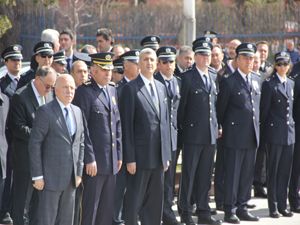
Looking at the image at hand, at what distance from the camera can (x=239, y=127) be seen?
10.9 m

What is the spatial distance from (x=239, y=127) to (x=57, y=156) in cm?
326

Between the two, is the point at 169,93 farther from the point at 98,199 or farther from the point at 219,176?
the point at 98,199

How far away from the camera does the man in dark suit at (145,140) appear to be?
9445 millimetres

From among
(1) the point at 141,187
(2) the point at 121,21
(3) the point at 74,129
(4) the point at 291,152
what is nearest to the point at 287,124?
(4) the point at 291,152

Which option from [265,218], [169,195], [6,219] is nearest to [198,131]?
[169,195]

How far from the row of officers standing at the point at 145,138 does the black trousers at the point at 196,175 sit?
0.04ft

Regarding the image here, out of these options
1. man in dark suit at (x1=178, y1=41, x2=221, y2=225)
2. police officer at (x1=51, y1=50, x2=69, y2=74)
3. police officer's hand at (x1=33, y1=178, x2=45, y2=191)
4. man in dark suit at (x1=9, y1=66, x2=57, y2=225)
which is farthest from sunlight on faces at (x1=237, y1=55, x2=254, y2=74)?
police officer's hand at (x1=33, y1=178, x2=45, y2=191)

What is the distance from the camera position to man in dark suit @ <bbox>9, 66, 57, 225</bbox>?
9383mm

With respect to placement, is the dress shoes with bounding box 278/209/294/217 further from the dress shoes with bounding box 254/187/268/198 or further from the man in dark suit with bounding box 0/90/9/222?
the man in dark suit with bounding box 0/90/9/222

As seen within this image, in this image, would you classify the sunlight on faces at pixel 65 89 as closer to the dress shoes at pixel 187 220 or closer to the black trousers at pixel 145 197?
the black trousers at pixel 145 197

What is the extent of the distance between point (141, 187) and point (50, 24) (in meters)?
15.7

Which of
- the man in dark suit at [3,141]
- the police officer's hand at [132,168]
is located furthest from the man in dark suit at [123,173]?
the man in dark suit at [3,141]

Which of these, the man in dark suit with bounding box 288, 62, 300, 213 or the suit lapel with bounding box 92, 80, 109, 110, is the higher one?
the suit lapel with bounding box 92, 80, 109, 110

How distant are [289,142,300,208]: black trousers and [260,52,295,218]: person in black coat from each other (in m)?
0.35
